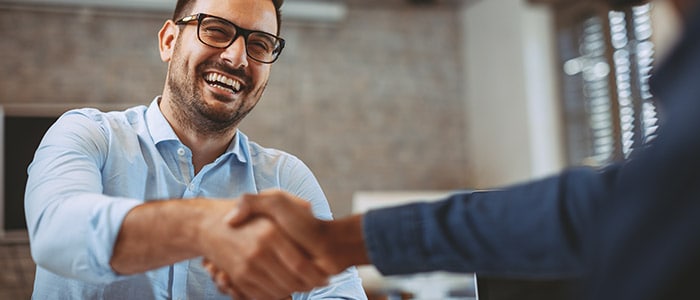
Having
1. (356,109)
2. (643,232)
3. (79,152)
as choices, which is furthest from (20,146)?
(356,109)

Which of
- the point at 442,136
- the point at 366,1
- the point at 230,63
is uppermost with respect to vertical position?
the point at 366,1

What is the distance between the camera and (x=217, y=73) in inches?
30.2

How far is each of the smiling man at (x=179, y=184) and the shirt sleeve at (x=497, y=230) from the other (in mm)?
88

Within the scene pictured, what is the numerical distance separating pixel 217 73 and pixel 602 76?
2593 mm

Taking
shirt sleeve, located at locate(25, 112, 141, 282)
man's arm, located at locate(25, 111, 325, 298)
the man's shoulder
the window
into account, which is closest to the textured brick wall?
the window

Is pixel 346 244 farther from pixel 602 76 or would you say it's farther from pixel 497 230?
pixel 602 76

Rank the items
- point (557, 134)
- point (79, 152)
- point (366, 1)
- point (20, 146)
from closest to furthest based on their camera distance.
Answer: point (79, 152) → point (20, 146) → point (557, 134) → point (366, 1)

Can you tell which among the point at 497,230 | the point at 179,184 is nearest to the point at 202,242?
the point at 179,184

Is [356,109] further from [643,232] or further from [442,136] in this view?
[643,232]

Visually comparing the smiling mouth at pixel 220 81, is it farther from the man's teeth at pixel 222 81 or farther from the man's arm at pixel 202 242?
the man's arm at pixel 202 242

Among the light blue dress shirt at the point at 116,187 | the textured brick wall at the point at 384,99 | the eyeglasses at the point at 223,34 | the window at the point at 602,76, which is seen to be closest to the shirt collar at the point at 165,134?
the light blue dress shirt at the point at 116,187

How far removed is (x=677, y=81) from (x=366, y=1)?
129 inches

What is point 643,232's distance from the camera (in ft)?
1.11

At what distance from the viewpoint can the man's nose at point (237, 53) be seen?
30.0 inches
